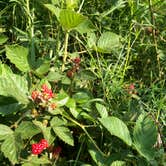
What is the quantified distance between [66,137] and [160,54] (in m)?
0.77

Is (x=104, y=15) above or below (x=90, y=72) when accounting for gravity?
above

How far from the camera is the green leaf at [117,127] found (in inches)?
63.2

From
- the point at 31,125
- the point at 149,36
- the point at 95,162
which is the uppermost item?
the point at 149,36

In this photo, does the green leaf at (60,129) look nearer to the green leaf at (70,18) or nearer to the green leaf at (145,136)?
the green leaf at (145,136)

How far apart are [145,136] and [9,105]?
1.55 ft

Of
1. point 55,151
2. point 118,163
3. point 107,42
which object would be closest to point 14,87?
point 55,151

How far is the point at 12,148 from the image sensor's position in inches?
61.1

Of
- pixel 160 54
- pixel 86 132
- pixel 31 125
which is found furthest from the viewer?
pixel 160 54

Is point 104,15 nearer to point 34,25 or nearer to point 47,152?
point 34,25

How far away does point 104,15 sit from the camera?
233cm

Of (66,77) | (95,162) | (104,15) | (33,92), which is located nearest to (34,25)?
(104,15)

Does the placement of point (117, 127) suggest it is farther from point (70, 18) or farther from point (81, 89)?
point (70, 18)

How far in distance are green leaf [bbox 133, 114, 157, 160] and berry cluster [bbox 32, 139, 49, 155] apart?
31 cm

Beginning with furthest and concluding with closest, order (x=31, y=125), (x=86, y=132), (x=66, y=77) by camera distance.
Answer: (x=66, y=77), (x=86, y=132), (x=31, y=125)
